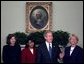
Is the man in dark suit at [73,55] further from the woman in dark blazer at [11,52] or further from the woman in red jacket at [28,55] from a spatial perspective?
the woman in red jacket at [28,55]

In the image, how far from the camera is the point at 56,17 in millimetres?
8180

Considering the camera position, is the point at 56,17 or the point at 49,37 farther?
the point at 56,17

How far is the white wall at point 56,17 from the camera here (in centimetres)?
813

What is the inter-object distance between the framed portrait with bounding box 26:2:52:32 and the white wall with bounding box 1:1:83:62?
0.16 meters

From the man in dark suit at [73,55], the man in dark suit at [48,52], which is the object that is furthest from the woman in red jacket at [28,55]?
the man in dark suit at [48,52]

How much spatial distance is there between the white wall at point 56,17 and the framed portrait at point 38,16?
0.51 ft

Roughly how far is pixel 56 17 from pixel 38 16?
57cm

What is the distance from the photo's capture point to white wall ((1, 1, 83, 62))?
8.13 m

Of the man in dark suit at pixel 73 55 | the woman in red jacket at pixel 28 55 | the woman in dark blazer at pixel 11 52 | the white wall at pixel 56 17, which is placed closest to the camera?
the man in dark suit at pixel 73 55

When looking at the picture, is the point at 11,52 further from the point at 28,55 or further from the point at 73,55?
the point at 73,55

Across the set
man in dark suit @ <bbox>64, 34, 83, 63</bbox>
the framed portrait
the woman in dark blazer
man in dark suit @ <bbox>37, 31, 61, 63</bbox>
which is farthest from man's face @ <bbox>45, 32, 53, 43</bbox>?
the framed portrait

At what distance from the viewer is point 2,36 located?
8.23m

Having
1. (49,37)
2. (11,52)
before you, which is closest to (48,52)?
(49,37)

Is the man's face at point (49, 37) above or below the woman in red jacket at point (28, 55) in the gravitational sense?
above
